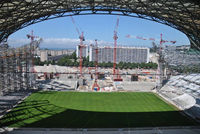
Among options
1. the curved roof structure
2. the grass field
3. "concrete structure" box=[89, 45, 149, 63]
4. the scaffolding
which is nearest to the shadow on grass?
the grass field

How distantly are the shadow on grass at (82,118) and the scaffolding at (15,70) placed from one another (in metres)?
6.26

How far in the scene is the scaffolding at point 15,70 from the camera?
24.9 m

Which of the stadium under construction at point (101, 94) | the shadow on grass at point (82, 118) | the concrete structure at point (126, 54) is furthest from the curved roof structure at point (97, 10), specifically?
the concrete structure at point (126, 54)

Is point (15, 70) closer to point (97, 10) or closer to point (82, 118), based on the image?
point (82, 118)

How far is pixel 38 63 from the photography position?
80.0 meters

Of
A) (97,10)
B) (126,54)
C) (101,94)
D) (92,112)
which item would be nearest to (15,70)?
(101,94)

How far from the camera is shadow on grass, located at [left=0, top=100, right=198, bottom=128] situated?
17.1 meters

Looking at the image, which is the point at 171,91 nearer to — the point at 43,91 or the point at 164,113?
the point at 164,113

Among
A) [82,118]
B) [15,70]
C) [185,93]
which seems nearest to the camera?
[82,118]

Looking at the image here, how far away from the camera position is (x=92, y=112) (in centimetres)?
2091

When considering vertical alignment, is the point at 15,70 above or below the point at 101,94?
above

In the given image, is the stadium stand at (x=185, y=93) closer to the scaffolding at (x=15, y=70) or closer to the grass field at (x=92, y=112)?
the grass field at (x=92, y=112)

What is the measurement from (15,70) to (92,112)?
16.7 metres

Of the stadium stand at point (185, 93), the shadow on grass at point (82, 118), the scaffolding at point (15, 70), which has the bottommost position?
the shadow on grass at point (82, 118)
